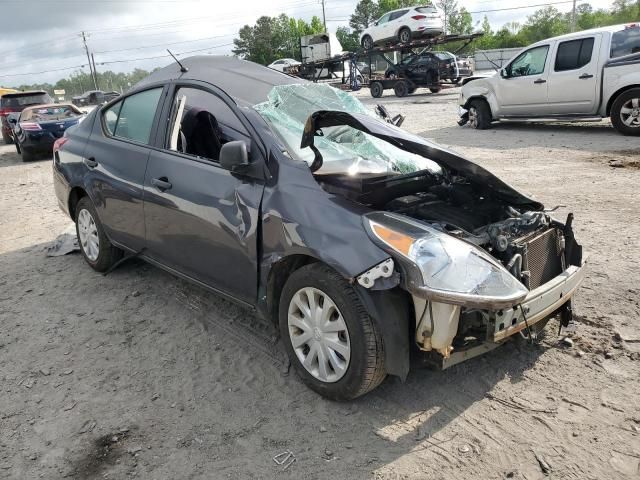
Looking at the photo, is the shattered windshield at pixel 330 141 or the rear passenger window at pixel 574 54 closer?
the shattered windshield at pixel 330 141

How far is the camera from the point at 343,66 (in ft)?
98.5

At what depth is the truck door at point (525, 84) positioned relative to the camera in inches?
448

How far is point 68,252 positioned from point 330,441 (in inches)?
167

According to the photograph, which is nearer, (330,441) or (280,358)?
(330,441)

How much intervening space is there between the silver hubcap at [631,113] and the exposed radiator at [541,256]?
819 cm

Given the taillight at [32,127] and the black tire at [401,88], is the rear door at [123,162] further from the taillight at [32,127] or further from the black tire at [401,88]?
the black tire at [401,88]

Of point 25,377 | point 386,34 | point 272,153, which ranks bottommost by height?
point 25,377

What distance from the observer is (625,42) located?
10.2 meters

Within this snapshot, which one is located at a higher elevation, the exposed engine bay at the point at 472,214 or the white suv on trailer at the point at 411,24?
the white suv on trailer at the point at 411,24

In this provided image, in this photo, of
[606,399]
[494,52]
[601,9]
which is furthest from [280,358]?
[601,9]

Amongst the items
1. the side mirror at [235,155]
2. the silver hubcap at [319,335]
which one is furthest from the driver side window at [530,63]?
the silver hubcap at [319,335]

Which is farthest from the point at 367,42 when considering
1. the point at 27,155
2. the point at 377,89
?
the point at 27,155

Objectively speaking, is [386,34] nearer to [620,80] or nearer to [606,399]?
[620,80]

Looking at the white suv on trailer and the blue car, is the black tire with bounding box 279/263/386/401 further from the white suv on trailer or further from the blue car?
the white suv on trailer
